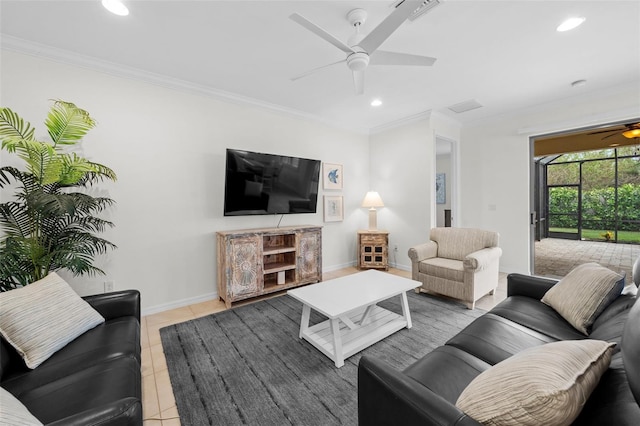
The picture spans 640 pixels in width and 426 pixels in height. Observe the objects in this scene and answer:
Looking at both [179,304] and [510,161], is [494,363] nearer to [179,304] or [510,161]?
[179,304]

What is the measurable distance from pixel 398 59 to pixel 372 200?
279 centimetres

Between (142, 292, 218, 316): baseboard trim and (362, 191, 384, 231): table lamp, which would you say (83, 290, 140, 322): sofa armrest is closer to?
(142, 292, 218, 316): baseboard trim

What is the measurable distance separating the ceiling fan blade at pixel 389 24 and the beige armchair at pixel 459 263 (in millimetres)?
2393

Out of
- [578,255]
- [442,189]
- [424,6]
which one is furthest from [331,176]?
[578,255]

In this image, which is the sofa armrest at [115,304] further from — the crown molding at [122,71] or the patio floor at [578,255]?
the patio floor at [578,255]

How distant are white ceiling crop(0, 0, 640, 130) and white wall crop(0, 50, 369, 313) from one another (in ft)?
0.86

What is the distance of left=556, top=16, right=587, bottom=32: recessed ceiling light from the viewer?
208cm

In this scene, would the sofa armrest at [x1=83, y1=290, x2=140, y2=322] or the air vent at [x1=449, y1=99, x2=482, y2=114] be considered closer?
the sofa armrest at [x1=83, y1=290, x2=140, y2=322]

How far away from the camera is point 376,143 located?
5.01 meters

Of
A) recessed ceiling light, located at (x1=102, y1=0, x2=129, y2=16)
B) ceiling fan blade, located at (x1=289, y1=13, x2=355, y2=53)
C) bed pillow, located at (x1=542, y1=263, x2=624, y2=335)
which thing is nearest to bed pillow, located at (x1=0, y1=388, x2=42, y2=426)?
ceiling fan blade, located at (x1=289, y1=13, x2=355, y2=53)

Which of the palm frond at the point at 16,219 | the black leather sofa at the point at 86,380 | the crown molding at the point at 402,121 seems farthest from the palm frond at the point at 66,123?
the crown molding at the point at 402,121

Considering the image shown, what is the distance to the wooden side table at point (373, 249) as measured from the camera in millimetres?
4516

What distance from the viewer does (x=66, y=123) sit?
199 cm

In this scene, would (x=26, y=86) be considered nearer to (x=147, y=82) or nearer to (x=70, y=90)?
(x=70, y=90)
